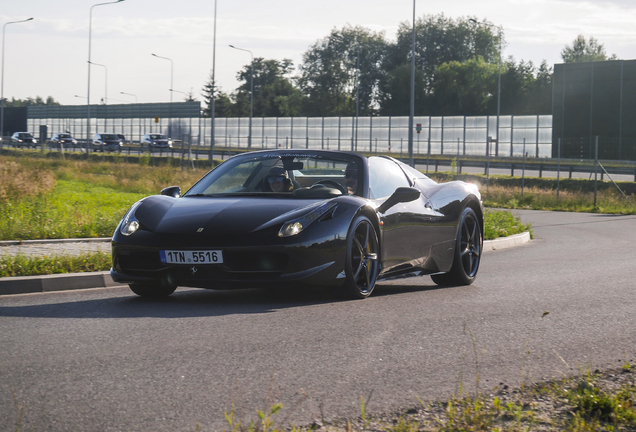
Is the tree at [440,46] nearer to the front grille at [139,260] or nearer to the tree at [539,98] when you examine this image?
the tree at [539,98]

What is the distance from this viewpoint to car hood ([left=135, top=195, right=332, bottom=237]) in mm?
6832

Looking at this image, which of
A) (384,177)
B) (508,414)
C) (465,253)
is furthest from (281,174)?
(508,414)

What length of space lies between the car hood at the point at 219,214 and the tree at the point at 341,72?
108 metres

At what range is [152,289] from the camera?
765 centimetres

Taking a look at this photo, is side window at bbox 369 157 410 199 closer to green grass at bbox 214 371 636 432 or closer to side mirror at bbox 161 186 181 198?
side mirror at bbox 161 186 181 198

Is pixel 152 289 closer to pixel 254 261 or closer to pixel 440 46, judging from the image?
pixel 254 261

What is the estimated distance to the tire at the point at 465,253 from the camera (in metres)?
9.00

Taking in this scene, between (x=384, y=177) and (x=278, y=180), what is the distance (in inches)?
41.4

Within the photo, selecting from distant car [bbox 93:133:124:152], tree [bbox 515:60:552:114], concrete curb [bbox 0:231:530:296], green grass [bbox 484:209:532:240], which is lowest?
concrete curb [bbox 0:231:530:296]

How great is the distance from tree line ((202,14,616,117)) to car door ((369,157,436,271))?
94560mm

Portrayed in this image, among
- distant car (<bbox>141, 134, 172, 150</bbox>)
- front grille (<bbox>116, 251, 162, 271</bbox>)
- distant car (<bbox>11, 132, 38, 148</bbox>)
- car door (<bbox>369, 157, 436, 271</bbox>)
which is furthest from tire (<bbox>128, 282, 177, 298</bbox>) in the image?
distant car (<bbox>11, 132, 38, 148</bbox>)

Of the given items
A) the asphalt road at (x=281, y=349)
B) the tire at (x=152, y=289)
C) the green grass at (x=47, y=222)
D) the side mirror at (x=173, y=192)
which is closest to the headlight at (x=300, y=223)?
the asphalt road at (x=281, y=349)

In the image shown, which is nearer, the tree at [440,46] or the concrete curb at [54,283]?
the concrete curb at [54,283]

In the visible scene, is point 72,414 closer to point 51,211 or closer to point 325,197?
point 325,197
